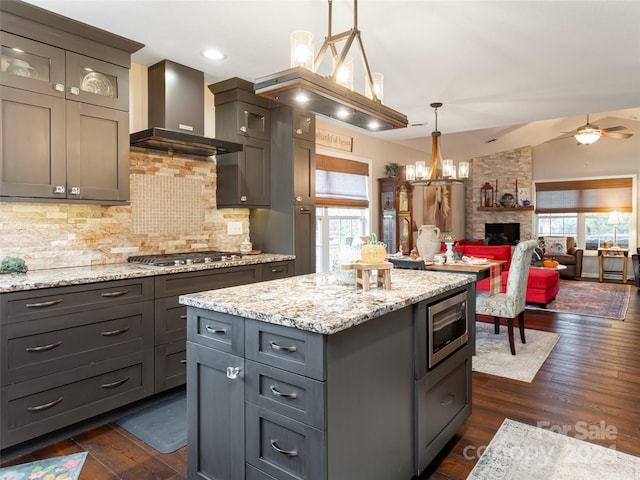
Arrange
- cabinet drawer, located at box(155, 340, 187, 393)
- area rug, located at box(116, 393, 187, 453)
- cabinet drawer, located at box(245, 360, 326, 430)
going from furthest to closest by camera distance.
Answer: cabinet drawer, located at box(155, 340, 187, 393), area rug, located at box(116, 393, 187, 453), cabinet drawer, located at box(245, 360, 326, 430)

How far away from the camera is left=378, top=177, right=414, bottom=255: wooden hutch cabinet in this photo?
675 cm

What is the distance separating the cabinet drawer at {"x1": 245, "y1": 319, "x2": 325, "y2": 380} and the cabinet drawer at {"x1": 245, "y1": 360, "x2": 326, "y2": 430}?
3 cm

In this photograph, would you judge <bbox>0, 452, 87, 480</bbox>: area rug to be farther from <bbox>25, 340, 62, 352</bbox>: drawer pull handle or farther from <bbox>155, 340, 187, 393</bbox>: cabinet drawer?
<bbox>155, 340, 187, 393</bbox>: cabinet drawer

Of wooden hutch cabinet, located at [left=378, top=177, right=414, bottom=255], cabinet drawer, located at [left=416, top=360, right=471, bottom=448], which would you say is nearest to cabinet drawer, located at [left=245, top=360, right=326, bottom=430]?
cabinet drawer, located at [left=416, top=360, right=471, bottom=448]

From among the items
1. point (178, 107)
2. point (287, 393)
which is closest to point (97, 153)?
point (178, 107)

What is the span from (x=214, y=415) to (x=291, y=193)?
2714mm

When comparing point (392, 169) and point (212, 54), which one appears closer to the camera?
point (212, 54)

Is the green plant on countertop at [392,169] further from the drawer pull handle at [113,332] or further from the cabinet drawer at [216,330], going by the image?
the cabinet drawer at [216,330]

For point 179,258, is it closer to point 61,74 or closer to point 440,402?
point 61,74

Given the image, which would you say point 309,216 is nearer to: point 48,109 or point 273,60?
point 273,60

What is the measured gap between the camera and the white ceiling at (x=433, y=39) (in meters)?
2.57

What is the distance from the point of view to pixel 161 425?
100 inches

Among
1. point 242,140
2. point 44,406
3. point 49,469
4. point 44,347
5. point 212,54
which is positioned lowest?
point 49,469

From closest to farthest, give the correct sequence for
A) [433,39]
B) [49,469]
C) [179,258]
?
[49,469] → [433,39] → [179,258]
